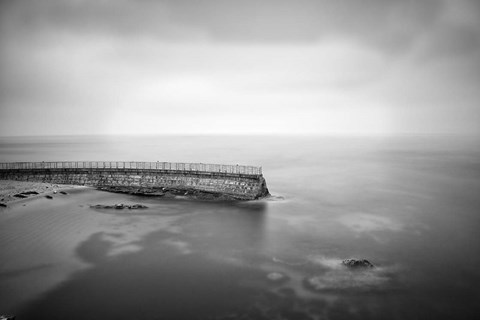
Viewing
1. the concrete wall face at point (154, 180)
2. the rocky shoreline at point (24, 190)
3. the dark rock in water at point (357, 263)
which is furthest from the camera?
the concrete wall face at point (154, 180)

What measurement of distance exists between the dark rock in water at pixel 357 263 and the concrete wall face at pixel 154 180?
22.4 meters

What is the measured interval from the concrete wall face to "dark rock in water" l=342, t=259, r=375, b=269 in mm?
22352

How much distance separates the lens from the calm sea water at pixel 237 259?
20.6 metres

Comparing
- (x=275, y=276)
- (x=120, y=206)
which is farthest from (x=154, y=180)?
(x=275, y=276)

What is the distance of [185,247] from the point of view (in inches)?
1202

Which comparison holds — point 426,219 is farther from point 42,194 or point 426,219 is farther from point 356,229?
point 42,194

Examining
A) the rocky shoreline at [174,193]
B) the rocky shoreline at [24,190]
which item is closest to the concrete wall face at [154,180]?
the rocky shoreline at [174,193]

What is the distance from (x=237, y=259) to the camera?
28.1m

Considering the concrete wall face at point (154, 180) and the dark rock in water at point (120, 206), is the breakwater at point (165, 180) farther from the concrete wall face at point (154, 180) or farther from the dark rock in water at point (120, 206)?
the dark rock in water at point (120, 206)

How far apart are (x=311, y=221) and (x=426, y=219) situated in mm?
15219

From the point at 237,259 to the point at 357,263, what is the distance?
33.5 ft

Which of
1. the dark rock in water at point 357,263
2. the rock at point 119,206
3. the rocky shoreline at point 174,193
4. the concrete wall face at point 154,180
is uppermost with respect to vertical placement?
the concrete wall face at point 154,180

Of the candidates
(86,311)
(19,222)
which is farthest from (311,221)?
(19,222)

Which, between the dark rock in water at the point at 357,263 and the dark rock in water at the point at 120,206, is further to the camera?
the dark rock in water at the point at 120,206
